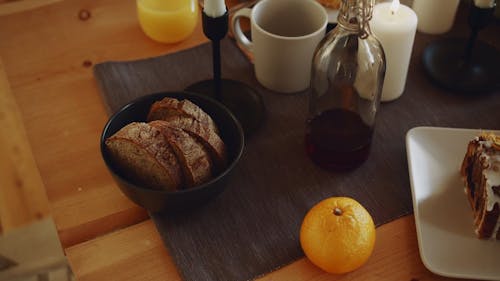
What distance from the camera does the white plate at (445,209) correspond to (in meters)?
0.74

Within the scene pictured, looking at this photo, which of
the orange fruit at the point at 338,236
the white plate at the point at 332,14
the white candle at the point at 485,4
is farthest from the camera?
the white plate at the point at 332,14

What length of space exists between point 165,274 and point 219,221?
4.1 inches

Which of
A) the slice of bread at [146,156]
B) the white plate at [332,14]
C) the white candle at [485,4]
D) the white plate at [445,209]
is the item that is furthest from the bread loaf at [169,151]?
→ the white candle at [485,4]

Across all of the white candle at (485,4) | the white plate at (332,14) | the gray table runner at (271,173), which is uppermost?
the white candle at (485,4)

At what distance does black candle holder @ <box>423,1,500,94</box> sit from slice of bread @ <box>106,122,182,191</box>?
506mm

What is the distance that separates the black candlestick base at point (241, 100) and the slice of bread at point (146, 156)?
194 mm

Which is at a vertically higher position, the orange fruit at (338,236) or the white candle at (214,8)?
the white candle at (214,8)

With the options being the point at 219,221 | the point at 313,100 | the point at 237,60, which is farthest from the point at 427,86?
the point at 219,221

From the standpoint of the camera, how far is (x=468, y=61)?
1039 mm

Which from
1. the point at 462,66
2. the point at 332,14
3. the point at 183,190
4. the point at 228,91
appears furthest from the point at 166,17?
the point at 462,66

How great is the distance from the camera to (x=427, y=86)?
1.02 metres

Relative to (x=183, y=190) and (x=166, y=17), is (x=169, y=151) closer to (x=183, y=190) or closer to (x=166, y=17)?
(x=183, y=190)

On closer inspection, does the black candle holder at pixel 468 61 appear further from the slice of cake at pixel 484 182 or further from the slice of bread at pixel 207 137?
the slice of bread at pixel 207 137

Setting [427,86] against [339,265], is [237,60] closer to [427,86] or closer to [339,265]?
[427,86]
